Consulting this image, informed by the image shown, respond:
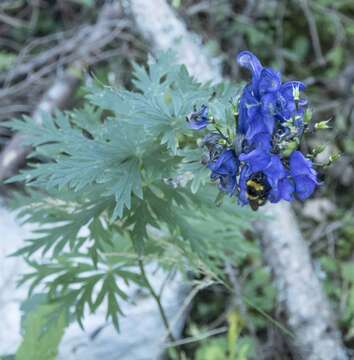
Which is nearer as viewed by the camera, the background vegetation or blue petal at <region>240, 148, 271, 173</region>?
blue petal at <region>240, 148, 271, 173</region>

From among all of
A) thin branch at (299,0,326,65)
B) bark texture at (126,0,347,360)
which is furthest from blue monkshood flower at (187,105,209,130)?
thin branch at (299,0,326,65)

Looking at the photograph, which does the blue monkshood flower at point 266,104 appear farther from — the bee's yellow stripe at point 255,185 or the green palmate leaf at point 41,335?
the green palmate leaf at point 41,335

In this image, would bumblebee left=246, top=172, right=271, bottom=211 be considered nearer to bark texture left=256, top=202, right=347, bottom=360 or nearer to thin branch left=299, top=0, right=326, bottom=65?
bark texture left=256, top=202, right=347, bottom=360

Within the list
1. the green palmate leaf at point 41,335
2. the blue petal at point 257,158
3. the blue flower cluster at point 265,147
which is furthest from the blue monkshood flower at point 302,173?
the green palmate leaf at point 41,335

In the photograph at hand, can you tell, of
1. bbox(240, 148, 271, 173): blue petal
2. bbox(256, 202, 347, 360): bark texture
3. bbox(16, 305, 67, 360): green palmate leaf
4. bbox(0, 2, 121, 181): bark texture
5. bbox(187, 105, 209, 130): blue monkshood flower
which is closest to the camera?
bbox(240, 148, 271, 173): blue petal

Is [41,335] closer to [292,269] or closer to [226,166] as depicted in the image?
[226,166]

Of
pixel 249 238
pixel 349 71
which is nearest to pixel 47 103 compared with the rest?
pixel 249 238

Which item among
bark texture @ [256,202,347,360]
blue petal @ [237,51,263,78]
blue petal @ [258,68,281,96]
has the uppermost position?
blue petal @ [237,51,263,78]

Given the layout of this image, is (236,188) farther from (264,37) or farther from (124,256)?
(264,37)
